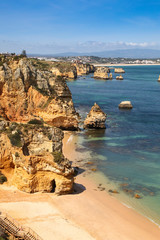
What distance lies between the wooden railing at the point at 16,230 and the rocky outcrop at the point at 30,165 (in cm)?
429

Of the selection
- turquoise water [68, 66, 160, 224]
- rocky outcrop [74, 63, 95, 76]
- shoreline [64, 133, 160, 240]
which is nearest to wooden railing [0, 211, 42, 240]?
shoreline [64, 133, 160, 240]

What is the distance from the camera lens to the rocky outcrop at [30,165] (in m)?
19.7

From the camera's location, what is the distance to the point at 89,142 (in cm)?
3603

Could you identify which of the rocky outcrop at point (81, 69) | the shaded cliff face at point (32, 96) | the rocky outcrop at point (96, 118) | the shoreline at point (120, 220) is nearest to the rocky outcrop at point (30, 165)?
the shoreline at point (120, 220)

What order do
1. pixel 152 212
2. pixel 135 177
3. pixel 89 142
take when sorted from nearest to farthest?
pixel 152 212, pixel 135 177, pixel 89 142

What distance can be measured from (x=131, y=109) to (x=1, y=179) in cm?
4519

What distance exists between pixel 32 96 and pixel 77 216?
929 inches

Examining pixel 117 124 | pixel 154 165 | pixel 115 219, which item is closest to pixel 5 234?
pixel 115 219

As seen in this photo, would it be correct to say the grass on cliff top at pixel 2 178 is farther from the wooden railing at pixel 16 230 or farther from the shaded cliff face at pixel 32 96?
the shaded cliff face at pixel 32 96

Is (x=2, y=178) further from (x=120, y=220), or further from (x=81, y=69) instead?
(x=81, y=69)

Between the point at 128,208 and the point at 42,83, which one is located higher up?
the point at 42,83

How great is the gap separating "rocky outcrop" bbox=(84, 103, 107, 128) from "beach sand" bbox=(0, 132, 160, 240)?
2065cm

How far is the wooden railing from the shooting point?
565 inches

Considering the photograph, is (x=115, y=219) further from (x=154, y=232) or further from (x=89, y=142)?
(x=89, y=142)
